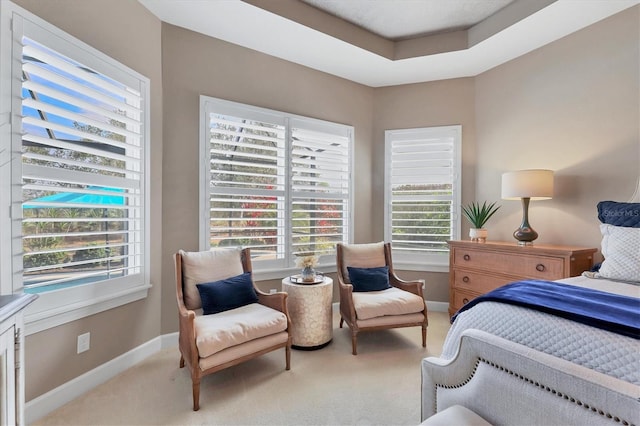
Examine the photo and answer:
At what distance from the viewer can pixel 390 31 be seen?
3371 millimetres

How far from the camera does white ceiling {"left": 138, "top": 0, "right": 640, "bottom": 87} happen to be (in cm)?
266

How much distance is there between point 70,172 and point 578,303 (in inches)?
121

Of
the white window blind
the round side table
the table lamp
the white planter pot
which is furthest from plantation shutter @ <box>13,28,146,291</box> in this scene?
the table lamp

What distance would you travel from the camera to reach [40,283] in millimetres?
1937

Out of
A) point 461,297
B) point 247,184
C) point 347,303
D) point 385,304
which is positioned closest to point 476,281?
point 461,297

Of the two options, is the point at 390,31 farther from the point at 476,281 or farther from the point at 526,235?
the point at 476,281

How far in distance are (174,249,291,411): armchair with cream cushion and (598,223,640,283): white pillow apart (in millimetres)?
2317

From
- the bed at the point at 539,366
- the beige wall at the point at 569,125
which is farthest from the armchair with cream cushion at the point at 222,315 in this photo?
the beige wall at the point at 569,125

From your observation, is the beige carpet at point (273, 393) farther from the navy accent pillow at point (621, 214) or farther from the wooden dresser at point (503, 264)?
the navy accent pillow at point (621, 214)

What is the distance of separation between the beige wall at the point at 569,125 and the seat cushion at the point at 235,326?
9.32 ft

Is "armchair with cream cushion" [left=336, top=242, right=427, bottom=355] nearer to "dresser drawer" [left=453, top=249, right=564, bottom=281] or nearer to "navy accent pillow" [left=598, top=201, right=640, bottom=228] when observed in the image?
"dresser drawer" [left=453, top=249, right=564, bottom=281]

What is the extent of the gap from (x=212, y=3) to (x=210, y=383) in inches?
119

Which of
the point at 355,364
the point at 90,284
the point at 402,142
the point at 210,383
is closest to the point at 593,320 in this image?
the point at 355,364

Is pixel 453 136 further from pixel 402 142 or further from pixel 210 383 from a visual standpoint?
pixel 210 383
